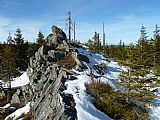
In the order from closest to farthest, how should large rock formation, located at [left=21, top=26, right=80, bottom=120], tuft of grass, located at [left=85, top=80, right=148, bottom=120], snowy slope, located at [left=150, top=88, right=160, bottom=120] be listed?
large rock formation, located at [left=21, top=26, right=80, bottom=120]
tuft of grass, located at [left=85, top=80, right=148, bottom=120]
snowy slope, located at [left=150, top=88, right=160, bottom=120]

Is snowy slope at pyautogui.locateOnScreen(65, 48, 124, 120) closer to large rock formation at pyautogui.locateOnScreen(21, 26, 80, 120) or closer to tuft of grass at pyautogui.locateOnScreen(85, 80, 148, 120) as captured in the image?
large rock formation at pyautogui.locateOnScreen(21, 26, 80, 120)

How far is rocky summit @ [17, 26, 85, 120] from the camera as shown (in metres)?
21.0

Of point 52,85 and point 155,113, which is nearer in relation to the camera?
point 155,113

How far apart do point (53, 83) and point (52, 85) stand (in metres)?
0.47

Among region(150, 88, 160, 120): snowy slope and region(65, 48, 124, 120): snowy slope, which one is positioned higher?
region(65, 48, 124, 120): snowy slope

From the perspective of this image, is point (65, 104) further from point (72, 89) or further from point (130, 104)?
point (130, 104)

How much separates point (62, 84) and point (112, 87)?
5.82 metres

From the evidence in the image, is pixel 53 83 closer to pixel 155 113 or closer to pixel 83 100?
pixel 83 100

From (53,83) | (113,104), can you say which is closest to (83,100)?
(113,104)

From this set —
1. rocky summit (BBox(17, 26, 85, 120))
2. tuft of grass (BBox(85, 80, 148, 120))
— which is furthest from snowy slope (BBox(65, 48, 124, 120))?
tuft of grass (BBox(85, 80, 148, 120))

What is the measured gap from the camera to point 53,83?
26375mm

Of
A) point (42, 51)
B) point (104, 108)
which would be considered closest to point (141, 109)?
point (104, 108)

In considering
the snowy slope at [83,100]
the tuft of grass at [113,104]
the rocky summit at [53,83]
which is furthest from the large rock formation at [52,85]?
the tuft of grass at [113,104]

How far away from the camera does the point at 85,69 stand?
33.3 meters
